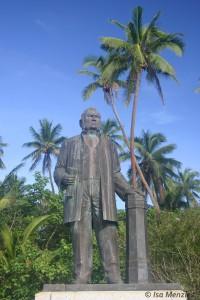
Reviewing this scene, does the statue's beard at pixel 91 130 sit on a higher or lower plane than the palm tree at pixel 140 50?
lower

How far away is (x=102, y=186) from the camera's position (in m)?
5.58

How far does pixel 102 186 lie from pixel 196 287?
13339 millimetres

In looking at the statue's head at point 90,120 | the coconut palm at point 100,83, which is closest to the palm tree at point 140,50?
the coconut palm at point 100,83

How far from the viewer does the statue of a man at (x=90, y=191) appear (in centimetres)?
533

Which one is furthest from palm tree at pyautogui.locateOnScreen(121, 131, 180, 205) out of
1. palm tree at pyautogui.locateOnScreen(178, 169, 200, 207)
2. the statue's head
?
the statue's head

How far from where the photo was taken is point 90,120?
598 cm

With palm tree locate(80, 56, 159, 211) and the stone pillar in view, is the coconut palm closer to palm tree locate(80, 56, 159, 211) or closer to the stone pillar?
palm tree locate(80, 56, 159, 211)

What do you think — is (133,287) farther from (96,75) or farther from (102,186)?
(96,75)

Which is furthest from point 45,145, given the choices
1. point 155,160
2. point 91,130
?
point 91,130

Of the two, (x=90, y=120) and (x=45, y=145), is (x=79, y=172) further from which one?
(x=45, y=145)

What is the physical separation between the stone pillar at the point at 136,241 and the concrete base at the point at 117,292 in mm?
240

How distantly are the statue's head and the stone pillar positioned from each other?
116 cm

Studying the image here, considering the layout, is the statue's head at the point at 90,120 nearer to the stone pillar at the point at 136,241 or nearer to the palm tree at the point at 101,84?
the stone pillar at the point at 136,241

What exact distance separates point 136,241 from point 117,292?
2.37 feet
